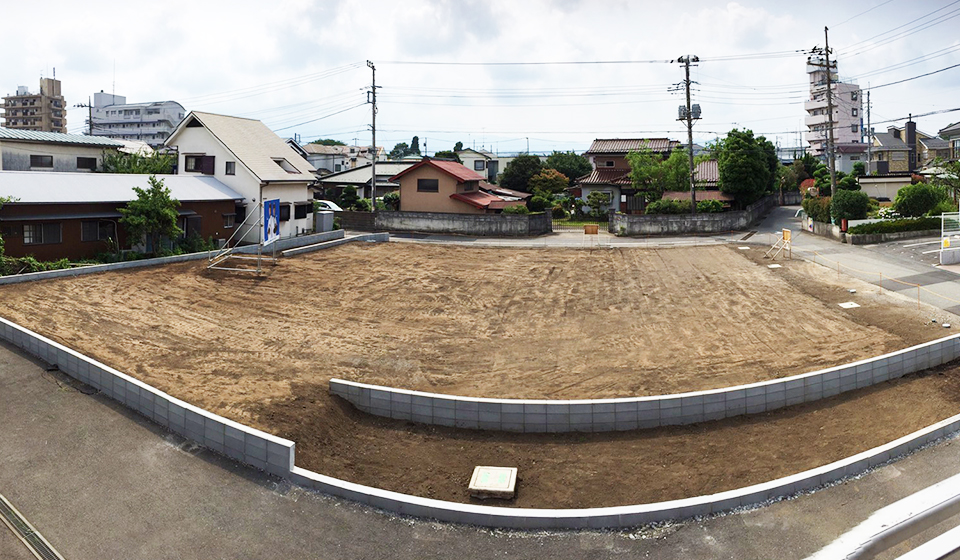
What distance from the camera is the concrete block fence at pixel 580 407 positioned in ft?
40.3

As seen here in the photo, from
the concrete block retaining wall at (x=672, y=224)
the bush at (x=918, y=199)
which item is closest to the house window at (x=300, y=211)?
the concrete block retaining wall at (x=672, y=224)

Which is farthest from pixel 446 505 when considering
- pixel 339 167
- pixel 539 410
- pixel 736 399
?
pixel 339 167

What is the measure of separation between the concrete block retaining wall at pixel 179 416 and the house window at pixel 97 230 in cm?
1258

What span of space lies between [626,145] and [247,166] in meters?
33.4

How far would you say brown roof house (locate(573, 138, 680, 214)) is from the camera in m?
51.4

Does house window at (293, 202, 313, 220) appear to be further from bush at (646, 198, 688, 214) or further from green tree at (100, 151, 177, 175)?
bush at (646, 198, 688, 214)

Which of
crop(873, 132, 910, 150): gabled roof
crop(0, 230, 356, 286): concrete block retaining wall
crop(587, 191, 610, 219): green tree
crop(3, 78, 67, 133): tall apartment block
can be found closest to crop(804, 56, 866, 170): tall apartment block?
crop(873, 132, 910, 150): gabled roof

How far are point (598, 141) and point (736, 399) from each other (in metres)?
46.9

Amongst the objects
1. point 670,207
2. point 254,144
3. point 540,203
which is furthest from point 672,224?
point 254,144

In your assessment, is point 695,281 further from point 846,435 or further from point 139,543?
point 139,543

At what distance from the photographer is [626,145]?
2211 inches

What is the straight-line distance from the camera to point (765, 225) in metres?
46.4

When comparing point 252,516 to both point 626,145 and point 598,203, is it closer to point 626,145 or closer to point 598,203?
point 598,203

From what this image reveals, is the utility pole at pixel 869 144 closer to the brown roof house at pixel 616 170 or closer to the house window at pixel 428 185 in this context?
the brown roof house at pixel 616 170
